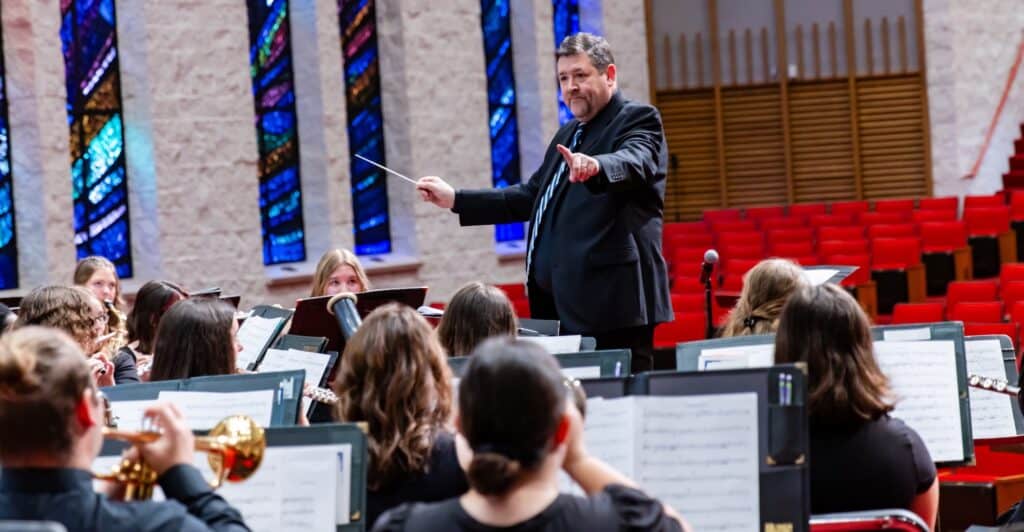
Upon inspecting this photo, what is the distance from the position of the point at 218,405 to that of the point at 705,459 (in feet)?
3.95

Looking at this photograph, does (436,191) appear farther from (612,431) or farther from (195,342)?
(612,431)

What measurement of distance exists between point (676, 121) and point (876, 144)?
2.09 metres

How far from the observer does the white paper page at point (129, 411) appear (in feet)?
10.8

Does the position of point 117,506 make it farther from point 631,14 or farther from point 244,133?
point 631,14

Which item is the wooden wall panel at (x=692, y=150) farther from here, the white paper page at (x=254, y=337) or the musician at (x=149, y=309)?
the white paper page at (x=254, y=337)

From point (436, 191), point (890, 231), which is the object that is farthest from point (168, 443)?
point (890, 231)

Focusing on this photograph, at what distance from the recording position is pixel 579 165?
3996mm

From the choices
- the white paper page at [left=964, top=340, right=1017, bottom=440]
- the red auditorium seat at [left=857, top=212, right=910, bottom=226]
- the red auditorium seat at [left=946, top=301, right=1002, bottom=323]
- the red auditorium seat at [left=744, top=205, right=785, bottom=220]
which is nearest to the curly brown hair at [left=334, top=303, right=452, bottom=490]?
the white paper page at [left=964, top=340, right=1017, bottom=440]

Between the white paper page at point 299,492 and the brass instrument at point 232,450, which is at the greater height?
the brass instrument at point 232,450

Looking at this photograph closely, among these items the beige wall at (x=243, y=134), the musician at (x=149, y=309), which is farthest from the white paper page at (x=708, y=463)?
the beige wall at (x=243, y=134)

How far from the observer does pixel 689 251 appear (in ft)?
35.9

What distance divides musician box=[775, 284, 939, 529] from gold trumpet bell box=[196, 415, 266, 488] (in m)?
1.14

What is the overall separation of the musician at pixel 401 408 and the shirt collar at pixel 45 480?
77cm

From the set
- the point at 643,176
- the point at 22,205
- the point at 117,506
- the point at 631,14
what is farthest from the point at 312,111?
the point at 117,506
